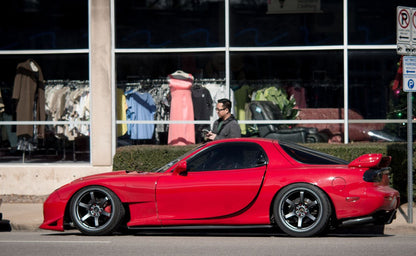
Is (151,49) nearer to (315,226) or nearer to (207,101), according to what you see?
(207,101)

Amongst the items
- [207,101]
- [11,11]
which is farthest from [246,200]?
[11,11]

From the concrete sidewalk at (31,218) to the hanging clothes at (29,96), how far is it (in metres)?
2.02

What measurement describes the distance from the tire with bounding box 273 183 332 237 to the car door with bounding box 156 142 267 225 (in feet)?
1.15

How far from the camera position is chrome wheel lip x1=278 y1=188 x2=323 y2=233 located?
9.08 m

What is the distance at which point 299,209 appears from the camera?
9094 millimetres

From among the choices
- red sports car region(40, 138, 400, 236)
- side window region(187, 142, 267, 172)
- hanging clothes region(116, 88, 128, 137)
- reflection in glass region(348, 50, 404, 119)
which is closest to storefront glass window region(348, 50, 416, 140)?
reflection in glass region(348, 50, 404, 119)

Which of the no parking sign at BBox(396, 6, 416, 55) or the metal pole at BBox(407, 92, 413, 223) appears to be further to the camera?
the no parking sign at BBox(396, 6, 416, 55)

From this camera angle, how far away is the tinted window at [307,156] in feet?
31.2

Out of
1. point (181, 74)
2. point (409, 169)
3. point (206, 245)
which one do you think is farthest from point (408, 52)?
point (181, 74)

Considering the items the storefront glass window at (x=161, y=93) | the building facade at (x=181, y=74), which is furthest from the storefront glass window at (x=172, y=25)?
the storefront glass window at (x=161, y=93)

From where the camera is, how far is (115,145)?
15203 mm

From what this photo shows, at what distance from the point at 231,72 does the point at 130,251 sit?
25.0ft

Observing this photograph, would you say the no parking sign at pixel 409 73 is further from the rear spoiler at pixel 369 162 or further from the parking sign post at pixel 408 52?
the rear spoiler at pixel 369 162

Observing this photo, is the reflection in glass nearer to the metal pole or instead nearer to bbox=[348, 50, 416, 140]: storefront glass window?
bbox=[348, 50, 416, 140]: storefront glass window
